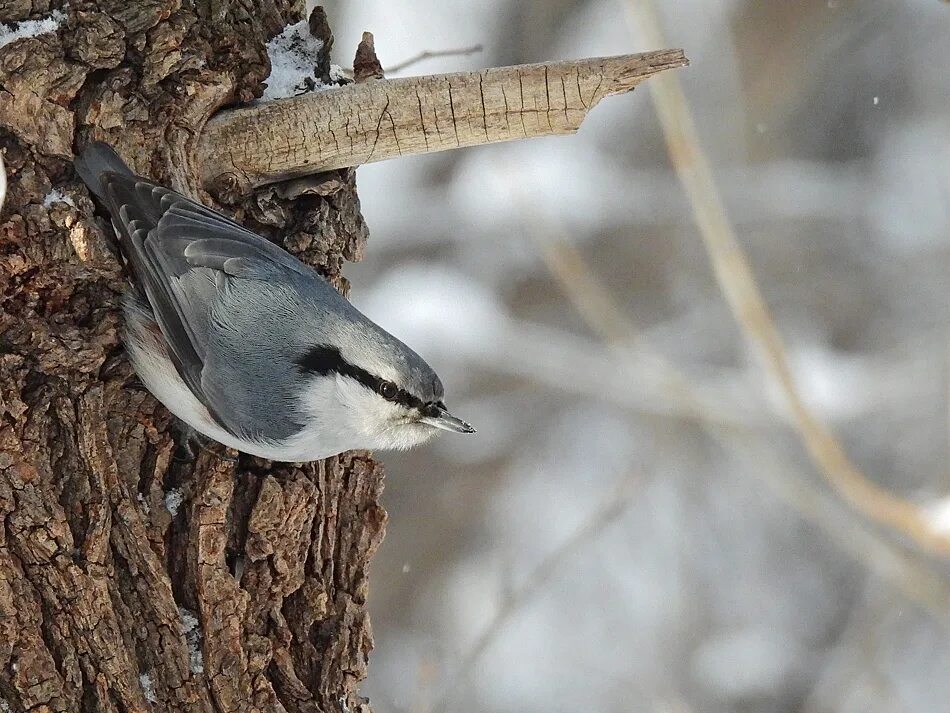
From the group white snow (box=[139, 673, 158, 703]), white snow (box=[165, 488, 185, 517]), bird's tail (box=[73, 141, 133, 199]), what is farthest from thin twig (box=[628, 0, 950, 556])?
white snow (box=[139, 673, 158, 703])

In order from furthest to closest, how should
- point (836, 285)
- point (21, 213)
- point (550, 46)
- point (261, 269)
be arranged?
point (836, 285)
point (550, 46)
point (261, 269)
point (21, 213)

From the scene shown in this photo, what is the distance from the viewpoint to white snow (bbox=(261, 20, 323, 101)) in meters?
2.44

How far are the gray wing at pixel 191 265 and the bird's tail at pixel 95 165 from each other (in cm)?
4

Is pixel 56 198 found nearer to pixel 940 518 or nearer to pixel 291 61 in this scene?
pixel 291 61

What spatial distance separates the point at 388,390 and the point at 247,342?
32 cm

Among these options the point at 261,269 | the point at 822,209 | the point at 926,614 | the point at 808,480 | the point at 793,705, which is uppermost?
the point at 822,209

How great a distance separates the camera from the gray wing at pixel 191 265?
2.17 metres

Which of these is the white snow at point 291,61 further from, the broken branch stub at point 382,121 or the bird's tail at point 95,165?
the bird's tail at point 95,165

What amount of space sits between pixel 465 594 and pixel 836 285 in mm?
3032

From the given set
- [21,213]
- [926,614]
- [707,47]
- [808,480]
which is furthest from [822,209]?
[21,213]

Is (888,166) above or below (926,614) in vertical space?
above

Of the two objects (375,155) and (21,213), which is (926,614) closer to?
(375,155)

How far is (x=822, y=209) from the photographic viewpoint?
22.6ft

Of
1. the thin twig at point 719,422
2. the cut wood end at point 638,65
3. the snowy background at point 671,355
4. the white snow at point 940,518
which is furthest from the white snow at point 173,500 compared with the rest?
the snowy background at point 671,355
